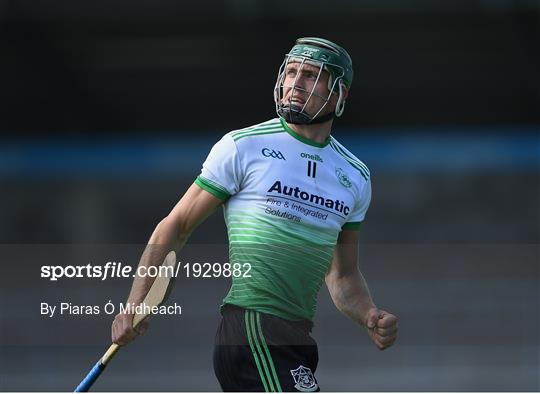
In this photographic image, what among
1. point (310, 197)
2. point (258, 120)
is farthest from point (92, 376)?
point (258, 120)

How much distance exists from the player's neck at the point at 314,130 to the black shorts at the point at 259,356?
2.30 ft

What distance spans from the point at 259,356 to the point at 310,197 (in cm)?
61

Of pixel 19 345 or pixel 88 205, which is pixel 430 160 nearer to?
pixel 88 205

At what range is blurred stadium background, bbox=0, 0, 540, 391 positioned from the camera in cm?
946

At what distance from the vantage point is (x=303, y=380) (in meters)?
3.65

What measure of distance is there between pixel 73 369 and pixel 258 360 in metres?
5.32

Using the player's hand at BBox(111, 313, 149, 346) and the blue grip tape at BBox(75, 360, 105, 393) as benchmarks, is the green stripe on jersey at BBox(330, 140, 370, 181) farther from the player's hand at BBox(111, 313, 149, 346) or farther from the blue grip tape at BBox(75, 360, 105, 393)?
the blue grip tape at BBox(75, 360, 105, 393)

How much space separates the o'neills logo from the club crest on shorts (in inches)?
23.5

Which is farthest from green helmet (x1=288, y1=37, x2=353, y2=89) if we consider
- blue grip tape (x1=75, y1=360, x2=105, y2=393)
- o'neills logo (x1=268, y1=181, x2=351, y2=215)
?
blue grip tape (x1=75, y1=360, x2=105, y2=393)

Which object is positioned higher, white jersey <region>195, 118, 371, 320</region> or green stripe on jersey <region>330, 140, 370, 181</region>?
green stripe on jersey <region>330, 140, 370, 181</region>

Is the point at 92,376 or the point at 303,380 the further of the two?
the point at 92,376

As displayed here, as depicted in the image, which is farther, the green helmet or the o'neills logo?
the green helmet

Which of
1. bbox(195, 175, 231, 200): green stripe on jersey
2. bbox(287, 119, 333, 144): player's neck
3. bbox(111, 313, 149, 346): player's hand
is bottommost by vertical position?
bbox(111, 313, 149, 346): player's hand

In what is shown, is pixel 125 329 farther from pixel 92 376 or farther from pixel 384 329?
pixel 384 329
